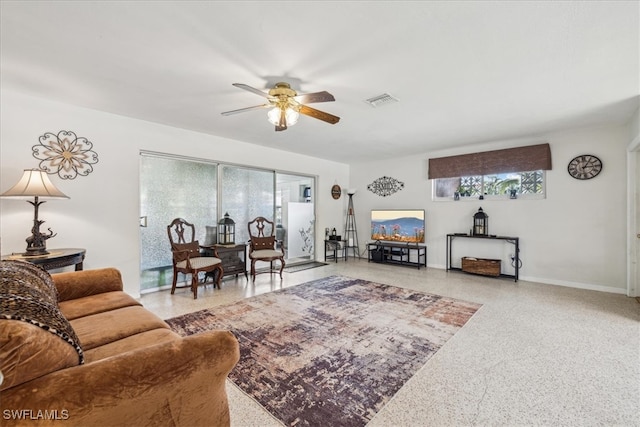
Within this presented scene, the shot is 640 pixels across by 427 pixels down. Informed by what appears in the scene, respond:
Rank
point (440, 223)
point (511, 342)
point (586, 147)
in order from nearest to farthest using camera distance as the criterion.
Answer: point (511, 342) < point (586, 147) < point (440, 223)

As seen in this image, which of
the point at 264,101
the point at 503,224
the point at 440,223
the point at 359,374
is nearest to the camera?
the point at 359,374

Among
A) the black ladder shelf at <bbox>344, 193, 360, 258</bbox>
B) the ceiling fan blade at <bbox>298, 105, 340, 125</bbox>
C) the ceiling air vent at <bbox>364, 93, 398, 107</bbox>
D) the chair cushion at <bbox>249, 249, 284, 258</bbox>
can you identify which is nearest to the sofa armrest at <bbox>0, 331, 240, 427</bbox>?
the ceiling fan blade at <bbox>298, 105, 340, 125</bbox>

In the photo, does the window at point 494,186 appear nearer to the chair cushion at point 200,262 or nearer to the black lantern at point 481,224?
the black lantern at point 481,224

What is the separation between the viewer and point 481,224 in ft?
16.7

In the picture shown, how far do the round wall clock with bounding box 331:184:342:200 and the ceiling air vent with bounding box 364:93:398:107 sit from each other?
3.70 meters

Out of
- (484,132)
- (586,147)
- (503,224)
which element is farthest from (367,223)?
(586,147)

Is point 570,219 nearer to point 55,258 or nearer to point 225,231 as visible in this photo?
point 225,231

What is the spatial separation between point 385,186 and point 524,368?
480cm

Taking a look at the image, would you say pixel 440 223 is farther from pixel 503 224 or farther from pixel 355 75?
pixel 355 75

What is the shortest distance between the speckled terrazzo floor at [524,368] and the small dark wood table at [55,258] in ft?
3.13

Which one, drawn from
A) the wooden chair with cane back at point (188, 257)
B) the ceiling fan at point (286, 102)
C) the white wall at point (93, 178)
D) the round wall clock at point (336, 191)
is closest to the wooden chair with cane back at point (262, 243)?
the wooden chair with cane back at point (188, 257)

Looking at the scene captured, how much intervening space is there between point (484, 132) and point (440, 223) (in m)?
1.98

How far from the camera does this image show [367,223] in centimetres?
689

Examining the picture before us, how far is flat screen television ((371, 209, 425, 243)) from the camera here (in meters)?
5.79
